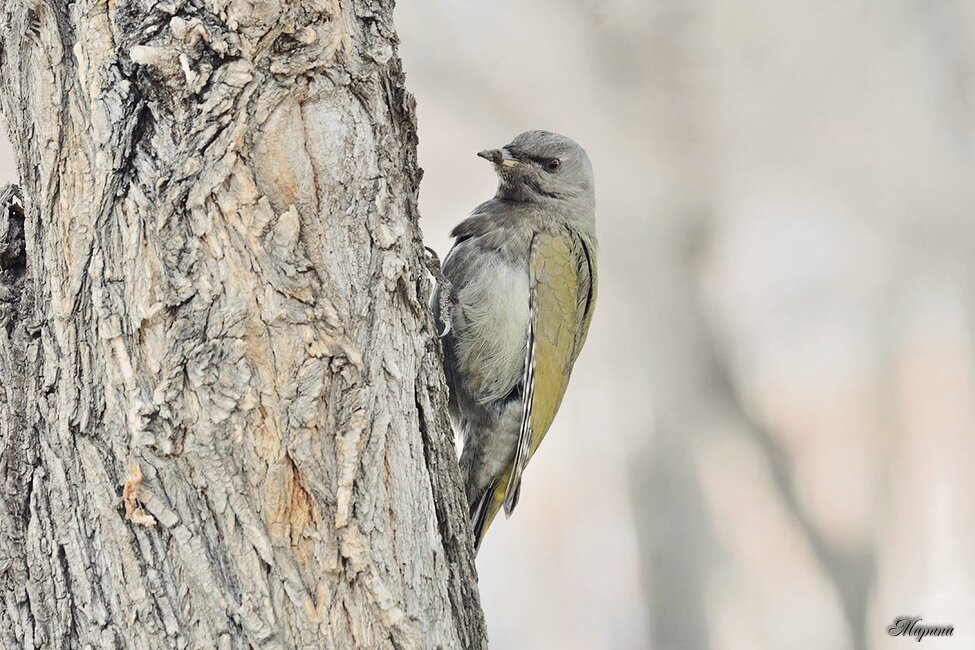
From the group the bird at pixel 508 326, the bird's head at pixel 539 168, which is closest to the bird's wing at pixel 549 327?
the bird at pixel 508 326

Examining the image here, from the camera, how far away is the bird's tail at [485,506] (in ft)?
10.7

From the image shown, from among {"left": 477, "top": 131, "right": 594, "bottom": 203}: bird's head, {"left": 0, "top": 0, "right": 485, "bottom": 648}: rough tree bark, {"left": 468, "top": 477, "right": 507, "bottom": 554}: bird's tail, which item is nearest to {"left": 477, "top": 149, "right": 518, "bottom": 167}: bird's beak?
{"left": 477, "top": 131, "right": 594, "bottom": 203}: bird's head

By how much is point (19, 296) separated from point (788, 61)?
14.8 ft

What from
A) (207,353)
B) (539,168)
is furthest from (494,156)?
(207,353)

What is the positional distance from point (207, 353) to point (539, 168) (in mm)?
2089

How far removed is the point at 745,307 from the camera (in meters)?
5.38

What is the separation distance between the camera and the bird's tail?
3260mm

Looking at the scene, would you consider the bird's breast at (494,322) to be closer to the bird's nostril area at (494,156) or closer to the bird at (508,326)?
the bird at (508,326)

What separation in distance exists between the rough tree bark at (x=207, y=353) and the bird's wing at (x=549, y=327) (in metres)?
1.36

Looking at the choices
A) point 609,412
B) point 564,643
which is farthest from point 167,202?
point 564,643

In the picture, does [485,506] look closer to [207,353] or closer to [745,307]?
[207,353]

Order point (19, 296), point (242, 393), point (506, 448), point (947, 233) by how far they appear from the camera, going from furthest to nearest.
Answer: point (947, 233) → point (506, 448) → point (19, 296) → point (242, 393)

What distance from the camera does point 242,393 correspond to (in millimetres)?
1828

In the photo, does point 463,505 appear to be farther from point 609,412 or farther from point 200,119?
point 609,412
